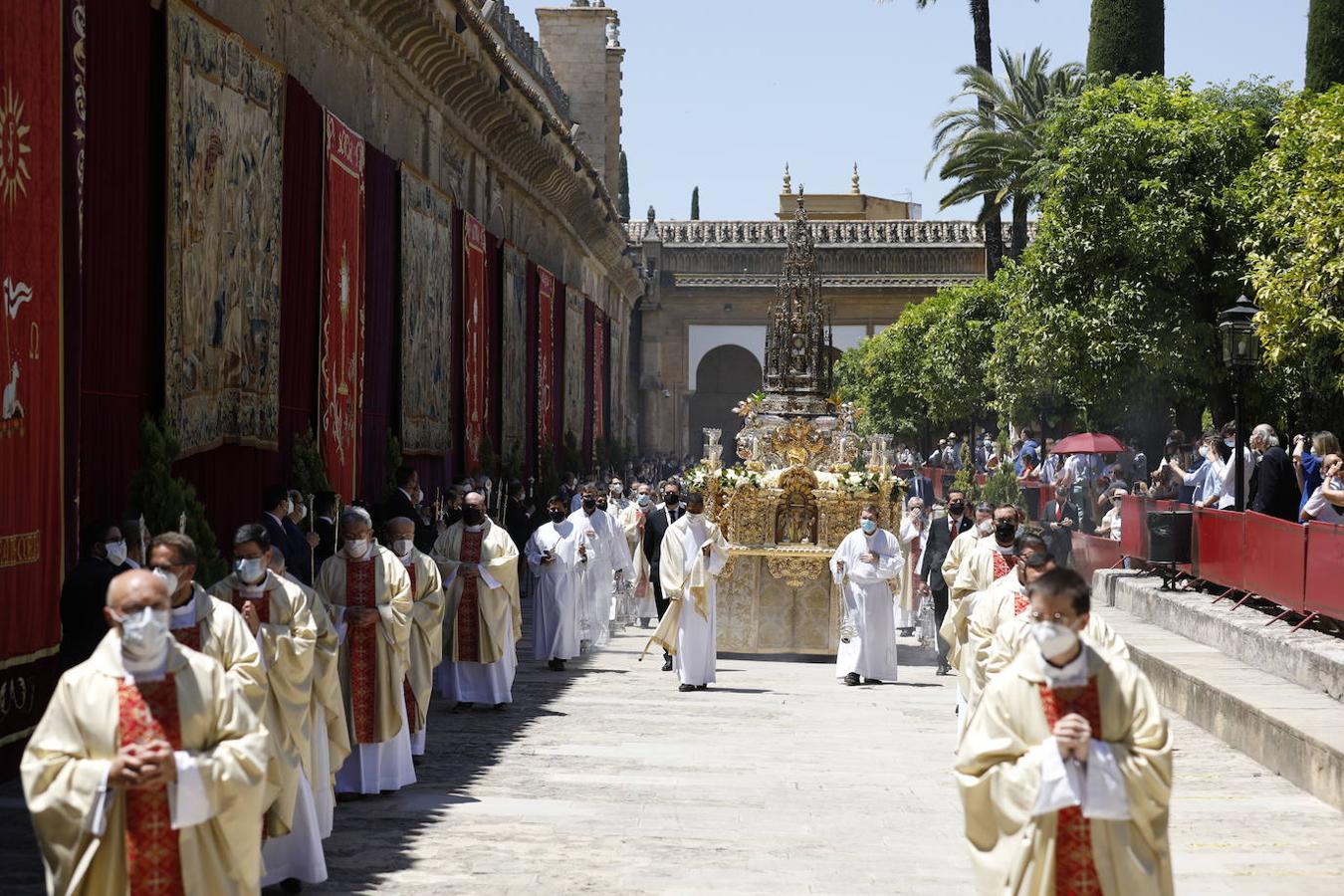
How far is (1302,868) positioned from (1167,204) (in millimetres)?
18132

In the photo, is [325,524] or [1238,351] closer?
[325,524]

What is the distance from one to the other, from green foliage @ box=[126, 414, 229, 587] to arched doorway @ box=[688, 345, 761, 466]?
54.4m

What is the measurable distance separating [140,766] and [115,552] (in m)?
4.19

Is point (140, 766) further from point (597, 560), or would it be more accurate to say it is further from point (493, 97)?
point (493, 97)

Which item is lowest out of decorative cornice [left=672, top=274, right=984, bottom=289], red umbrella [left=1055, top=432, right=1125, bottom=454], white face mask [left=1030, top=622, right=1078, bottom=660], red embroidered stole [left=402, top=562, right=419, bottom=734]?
red embroidered stole [left=402, top=562, right=419, bottom=734]

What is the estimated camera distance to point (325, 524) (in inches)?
543

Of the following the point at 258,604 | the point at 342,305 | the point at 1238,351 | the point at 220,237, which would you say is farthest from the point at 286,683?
the point at 1238,351

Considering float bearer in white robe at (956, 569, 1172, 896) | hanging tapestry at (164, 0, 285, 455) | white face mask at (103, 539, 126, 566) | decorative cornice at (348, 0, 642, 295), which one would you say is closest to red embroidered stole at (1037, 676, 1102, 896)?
float bearer in white robe at (956, 569, 1172, 896)

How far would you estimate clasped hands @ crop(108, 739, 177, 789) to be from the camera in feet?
18.2

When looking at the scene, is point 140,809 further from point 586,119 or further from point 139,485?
point 586,119

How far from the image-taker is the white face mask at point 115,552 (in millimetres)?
9461

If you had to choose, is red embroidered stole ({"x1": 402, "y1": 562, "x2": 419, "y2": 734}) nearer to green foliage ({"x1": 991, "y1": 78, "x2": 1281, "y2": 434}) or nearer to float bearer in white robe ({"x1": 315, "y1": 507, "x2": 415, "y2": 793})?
float bearer in white robe ({"x1": 315, "y1": 507, "x2": 415, "y2": 793})

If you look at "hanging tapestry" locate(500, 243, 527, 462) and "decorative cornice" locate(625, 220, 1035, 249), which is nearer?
"hanging tapestry" locate(500, 243, 527, 462)

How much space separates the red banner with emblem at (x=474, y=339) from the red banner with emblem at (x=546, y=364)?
5374 millimetres
